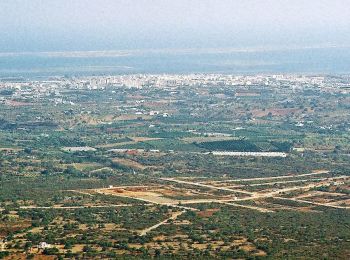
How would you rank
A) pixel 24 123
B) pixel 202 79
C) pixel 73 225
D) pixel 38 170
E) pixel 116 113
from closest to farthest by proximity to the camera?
1. pixel 73 225
2. pixel 38 170
3. pixel 24 123
4. pixel 116 113
5. pixel 202 79

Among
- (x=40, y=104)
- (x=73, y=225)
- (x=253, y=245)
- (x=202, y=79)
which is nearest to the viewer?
(x=253, y=245)

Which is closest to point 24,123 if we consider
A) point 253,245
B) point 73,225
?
point 73,225

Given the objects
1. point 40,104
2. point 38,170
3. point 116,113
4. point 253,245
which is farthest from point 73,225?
point 40,104

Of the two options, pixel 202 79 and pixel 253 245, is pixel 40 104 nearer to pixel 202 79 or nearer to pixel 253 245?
pixel 202 79

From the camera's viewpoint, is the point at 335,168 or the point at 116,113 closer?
the point at 335,168

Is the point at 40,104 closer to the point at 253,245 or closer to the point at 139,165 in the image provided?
the point at 139,165

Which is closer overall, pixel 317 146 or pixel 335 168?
pixel 335 168

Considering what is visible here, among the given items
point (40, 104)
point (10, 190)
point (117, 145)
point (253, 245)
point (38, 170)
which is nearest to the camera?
point (253, 245)

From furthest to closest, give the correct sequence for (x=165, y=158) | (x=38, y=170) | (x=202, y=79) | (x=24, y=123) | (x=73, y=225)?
(x=202, y=79), (x=24, y=123), (x=165, y=158), (x=38, y=170), (x=73, y=225)
